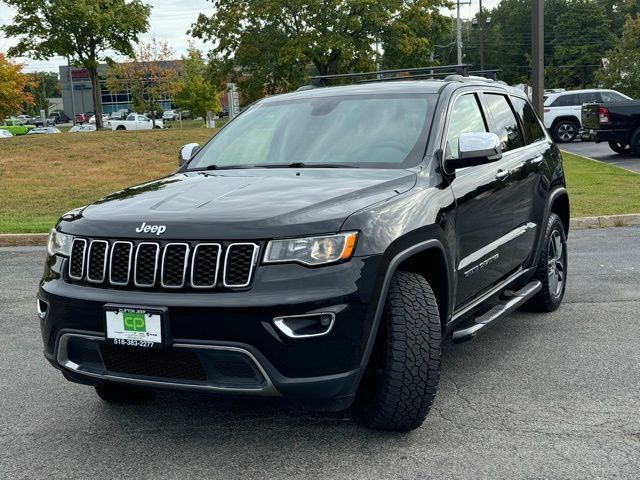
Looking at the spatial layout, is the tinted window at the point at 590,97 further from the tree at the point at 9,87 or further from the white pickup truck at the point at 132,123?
the white pickup truck at the point at 132,123

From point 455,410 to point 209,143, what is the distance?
7.84ft

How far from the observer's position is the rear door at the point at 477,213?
436 cm

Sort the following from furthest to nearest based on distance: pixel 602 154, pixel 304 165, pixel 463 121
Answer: pixel 602 154 → pixel 463 121 → pixel 304 165

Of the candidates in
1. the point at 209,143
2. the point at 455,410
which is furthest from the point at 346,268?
the point at 209,143

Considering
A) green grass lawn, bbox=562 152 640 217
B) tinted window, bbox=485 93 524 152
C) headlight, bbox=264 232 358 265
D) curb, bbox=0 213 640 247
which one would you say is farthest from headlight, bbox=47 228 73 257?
green grass lawn, bbox=562 152 640 217

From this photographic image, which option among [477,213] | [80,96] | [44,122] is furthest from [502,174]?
[80,96]

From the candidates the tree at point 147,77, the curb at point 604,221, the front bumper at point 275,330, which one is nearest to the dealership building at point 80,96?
the tree at point 147,77

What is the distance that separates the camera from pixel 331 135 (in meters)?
4.71

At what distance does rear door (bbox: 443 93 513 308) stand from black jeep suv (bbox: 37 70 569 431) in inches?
0.7

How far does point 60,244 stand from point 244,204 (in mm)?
966

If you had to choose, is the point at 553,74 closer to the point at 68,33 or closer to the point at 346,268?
the point at 68,33

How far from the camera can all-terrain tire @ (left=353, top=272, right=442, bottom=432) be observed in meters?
3.57

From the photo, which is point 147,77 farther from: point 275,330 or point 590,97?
point 275,330

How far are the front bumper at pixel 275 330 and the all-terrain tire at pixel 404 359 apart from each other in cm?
23
